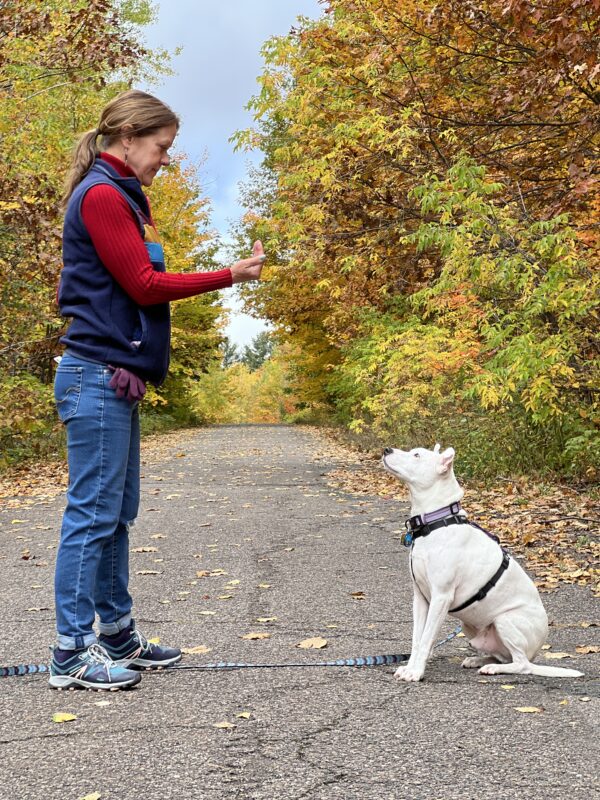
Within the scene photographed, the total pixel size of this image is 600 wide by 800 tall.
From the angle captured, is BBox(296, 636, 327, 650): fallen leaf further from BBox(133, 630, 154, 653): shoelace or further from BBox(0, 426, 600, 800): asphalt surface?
BBox(133, 630, 154, 653): shoelace

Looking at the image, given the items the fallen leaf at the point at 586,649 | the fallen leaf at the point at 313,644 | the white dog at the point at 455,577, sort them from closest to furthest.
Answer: the white dog at the point at 455,577, the fallen leaf at the point at 586,649, the fallen leaf at the point at 313,644

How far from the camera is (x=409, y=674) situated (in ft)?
14.3

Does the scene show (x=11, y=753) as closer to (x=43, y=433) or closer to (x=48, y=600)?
(x=48, y=600)

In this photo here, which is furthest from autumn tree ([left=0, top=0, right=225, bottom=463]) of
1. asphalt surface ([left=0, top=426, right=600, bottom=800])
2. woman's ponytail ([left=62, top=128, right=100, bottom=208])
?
woman's ponytail ([left=62, top=128, right=100, bottom=208])

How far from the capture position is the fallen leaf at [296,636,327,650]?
517cm

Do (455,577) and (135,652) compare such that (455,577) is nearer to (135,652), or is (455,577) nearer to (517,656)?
(517,656)

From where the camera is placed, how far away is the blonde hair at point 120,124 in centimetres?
423

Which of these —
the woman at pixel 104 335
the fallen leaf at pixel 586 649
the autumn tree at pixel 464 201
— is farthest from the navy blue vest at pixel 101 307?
the autumn tree at pixel 464 201

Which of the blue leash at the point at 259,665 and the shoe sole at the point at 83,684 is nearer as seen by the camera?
the shoe sole at the point at 83,684

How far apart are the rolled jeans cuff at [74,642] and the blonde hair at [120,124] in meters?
1.91

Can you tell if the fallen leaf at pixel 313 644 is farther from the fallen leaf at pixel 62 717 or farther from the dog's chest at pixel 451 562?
the fallen leaf at pixel 62 717

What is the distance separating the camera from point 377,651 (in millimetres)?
5070

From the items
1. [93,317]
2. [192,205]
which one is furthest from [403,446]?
[192,205]

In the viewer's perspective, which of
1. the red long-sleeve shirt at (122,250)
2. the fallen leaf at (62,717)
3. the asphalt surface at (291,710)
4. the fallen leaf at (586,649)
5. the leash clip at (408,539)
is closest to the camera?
the asphalt surface at (291,710)
